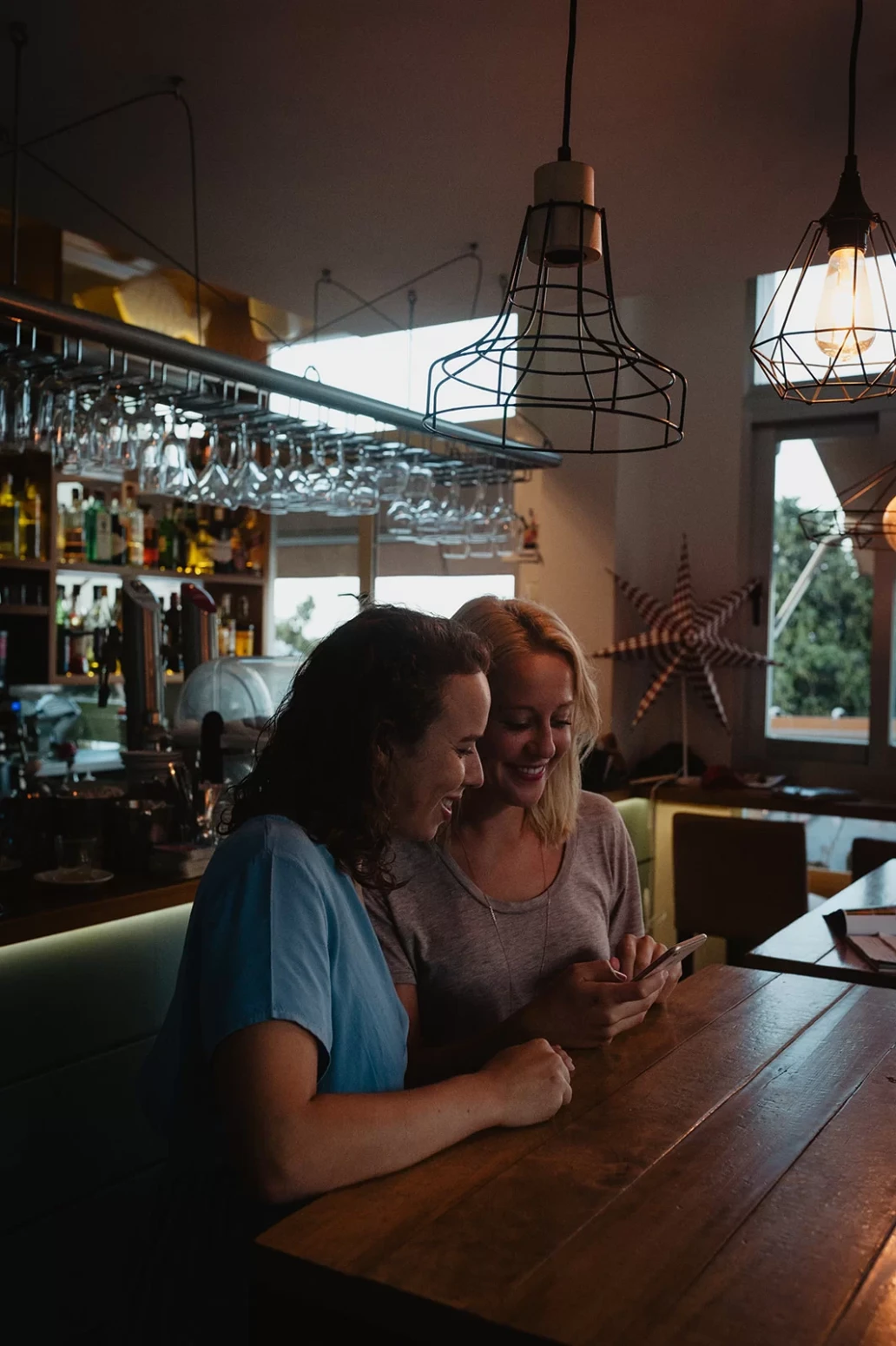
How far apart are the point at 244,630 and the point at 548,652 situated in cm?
442

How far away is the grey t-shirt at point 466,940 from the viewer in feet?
5.93

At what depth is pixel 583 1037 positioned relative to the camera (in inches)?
65.8

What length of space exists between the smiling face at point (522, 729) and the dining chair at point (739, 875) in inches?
68.4

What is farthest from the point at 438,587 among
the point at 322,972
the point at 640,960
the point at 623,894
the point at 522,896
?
the point at 322,972

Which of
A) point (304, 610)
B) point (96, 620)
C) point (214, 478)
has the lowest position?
point (96, 620)

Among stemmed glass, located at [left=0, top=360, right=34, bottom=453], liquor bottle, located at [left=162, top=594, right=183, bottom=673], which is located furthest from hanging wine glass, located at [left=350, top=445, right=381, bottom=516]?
liquor bottle, located at [left=162, top=594, right=183, bottom=673]

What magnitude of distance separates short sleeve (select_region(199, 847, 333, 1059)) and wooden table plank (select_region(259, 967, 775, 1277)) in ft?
0.51

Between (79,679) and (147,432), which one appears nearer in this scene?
(147,432)

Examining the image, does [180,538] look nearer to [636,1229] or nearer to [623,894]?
[623,894]

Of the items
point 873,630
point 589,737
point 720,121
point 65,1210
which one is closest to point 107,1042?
point 65,1210

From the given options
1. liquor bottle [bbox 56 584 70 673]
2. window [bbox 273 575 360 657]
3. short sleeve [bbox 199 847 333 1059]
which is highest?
window [bbox 273 575 360 657]

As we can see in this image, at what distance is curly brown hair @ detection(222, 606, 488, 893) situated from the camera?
4.58 ft

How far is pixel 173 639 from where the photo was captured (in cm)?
567

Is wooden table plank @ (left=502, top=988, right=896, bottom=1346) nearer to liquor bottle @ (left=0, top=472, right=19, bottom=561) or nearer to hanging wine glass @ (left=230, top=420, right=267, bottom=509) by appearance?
hanging wine glass @ (left=230, top=420, right=267, bottom=509)
